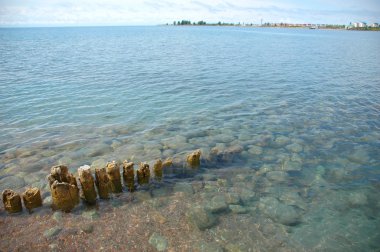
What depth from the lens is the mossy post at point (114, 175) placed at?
Result: 10.5 metres

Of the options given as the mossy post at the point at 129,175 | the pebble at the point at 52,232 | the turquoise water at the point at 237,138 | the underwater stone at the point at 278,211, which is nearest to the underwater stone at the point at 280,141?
the turquoise water at the point at 237,138

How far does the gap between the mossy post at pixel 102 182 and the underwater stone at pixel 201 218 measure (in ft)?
10.7

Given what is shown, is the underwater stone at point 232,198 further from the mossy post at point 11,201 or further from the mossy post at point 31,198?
the mossy post at point 11,201

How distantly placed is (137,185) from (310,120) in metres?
13.5

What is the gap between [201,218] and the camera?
32.4ft

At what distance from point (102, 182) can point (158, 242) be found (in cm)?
324

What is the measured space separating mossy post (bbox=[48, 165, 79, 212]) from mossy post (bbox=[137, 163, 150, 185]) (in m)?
2.47

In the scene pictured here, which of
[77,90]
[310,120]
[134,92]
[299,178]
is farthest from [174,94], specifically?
[299,178]

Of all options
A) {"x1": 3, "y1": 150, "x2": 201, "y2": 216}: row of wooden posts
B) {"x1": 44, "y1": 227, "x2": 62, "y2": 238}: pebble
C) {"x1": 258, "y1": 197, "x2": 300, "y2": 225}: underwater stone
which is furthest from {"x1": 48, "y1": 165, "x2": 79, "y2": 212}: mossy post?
{"x1": 258, "y1": 197, "x2": 300, "y2": 225}: underwater stone

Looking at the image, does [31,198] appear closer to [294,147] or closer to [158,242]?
[158,242]

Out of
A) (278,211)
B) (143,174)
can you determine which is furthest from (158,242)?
(278,211)

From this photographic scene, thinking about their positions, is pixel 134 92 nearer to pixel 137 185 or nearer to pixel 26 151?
pixel 26 151

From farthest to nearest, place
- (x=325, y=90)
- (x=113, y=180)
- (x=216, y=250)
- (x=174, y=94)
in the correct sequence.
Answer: (x=325, y=90) < (x=174, y=94) < (x=113, y=180) < (x=216, y=250)

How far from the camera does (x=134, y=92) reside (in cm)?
2709
